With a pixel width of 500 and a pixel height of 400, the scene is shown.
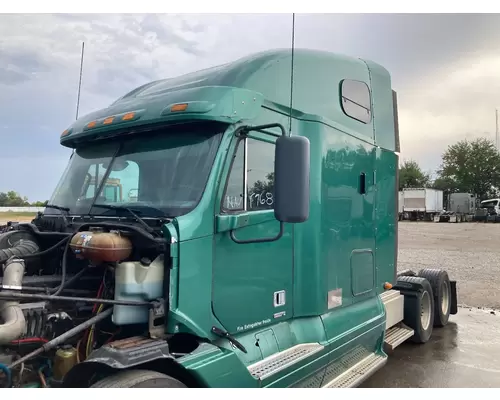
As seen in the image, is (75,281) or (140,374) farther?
(75,281)

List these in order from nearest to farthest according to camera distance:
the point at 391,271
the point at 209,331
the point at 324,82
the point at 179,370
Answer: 1. the point at 179,370
2. the point at 209,331
3. the point at 324,82
4. the point at 391,271

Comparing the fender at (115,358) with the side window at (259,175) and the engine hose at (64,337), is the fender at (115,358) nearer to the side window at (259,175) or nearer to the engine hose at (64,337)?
the engine hose at (64,337)

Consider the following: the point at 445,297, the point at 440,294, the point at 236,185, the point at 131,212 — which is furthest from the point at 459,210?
the point at 131,212

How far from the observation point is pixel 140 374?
2611 millimetres

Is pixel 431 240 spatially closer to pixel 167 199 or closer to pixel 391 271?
pixel 391 271

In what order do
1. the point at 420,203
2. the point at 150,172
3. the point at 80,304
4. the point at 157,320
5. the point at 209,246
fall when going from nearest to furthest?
the point at 157,320 < the point at 209,246 < the point at 80,304 < the point at 150,172 < the point at 420,203

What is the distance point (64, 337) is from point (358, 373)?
9.34 feet

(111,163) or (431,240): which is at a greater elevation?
(111,163)

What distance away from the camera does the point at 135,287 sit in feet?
9.55

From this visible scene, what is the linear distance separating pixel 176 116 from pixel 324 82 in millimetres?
1716

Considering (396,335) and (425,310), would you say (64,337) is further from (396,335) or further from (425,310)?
(425,310)

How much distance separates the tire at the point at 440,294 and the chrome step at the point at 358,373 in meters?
2.60

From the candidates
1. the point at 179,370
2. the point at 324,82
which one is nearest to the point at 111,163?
the point at 179,370

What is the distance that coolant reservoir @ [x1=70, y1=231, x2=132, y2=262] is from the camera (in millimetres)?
2889
